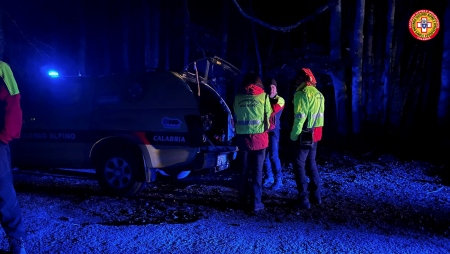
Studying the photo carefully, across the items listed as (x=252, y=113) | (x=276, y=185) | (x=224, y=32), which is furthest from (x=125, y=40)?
(x=252, y=113)

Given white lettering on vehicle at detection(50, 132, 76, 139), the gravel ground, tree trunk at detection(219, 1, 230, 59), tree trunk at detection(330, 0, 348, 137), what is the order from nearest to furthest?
the gravel ground → white lettering on vehicle at detection(50, 132, 76, 139) → tree trunk at detection(330, 0, 348, 137) → tree trunk at detection(219, 1, 230, 59)

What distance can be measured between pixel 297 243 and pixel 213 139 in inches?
95.5

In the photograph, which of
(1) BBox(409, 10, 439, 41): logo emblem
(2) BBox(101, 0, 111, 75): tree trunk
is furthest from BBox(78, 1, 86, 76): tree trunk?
(1) BBox(409, 10, 439, 41): logo emblem

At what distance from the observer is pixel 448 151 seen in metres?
8.18

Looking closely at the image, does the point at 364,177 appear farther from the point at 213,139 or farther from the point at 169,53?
the point at 169,53

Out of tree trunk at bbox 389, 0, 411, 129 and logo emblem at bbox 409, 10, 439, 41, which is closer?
logo emblem at bbox 409, 10, 439, 41

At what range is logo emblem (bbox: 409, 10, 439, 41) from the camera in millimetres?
9688

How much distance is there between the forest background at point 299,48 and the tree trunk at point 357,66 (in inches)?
1.1

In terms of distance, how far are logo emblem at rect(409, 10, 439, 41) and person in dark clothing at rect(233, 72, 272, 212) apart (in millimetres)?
7388

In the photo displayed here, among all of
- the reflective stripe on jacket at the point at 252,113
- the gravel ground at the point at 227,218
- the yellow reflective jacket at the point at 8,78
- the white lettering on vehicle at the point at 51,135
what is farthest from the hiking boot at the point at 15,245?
the reflective stripe on jacket at the point at 252,113

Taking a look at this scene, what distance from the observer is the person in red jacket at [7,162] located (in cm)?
309

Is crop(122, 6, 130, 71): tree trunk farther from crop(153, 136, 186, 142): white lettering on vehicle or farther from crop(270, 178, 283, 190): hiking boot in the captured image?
crop(270, 178, 283, 190): hiking boot

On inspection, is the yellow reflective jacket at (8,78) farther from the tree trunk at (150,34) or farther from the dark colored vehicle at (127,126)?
the tree trunk at (150,34)

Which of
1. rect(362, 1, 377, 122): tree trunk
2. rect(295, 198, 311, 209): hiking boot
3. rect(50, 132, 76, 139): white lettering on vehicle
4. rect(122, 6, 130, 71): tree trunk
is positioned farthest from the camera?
rect(122, 6, 130, 71): tree trunk
